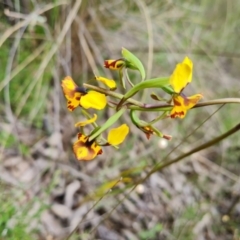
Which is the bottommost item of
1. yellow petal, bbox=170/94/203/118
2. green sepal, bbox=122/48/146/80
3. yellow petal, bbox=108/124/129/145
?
yellow petal, bbox=108/124/129/145

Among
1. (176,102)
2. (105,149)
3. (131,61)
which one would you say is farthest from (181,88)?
(105,149)

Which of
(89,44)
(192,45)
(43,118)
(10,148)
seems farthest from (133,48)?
(10,148)

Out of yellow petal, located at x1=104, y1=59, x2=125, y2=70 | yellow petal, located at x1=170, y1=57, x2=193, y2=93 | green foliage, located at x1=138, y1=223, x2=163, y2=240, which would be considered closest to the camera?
yellow petal, located at x1=170, y1=57, x2=193, y2=93

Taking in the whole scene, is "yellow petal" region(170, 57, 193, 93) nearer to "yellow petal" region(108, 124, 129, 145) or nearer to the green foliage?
"yellow petal" region(108, 124, 129, 145)

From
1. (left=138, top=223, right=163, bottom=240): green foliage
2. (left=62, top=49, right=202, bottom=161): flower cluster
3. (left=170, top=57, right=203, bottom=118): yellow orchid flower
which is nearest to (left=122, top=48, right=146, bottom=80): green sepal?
(left=62, top=49, right=202, bottom=161): flower cluster

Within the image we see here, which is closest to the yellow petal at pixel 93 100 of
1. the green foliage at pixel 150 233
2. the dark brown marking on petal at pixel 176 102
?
the dark brown marking on petal at pixel 176 102

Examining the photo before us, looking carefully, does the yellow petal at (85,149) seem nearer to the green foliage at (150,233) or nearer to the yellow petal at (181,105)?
the yellow petal at (181,105)

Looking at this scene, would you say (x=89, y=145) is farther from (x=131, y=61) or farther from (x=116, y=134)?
(x=131, y=61)
